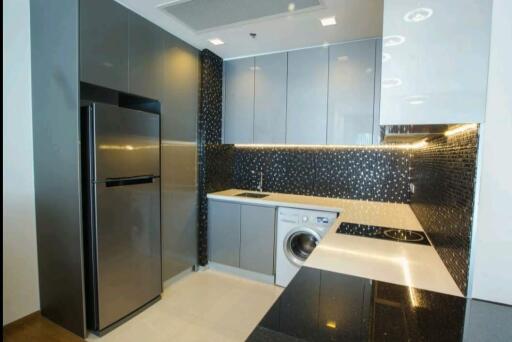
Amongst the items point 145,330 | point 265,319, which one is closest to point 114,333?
point 145,330

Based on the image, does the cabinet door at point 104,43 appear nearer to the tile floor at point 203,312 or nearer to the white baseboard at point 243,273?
the tile floor at point 203,312

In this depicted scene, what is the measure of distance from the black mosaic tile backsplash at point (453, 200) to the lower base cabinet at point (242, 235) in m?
1.51

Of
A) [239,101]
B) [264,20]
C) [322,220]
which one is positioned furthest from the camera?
[239,101]

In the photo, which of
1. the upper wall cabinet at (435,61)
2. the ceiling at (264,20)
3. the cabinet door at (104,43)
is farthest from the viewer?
the ceiling at (264,20)

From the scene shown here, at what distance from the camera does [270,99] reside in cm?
285

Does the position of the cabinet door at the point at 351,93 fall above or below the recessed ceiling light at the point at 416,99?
above

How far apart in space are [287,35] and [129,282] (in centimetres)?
259

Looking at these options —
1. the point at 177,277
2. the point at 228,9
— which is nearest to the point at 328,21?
the point at 228,9

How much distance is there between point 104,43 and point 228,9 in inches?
38.0

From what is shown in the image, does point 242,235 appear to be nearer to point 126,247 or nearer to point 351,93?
point 126,247

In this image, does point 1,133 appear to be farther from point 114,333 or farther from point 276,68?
point 276,68

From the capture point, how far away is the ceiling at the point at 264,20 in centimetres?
184

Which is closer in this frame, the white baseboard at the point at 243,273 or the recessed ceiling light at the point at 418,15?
the recessed ceiling light at the point at 418,15

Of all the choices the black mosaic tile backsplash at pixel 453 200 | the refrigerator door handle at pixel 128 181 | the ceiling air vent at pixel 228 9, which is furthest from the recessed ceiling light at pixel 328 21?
the refrigerator door handle at pixel 128 181
